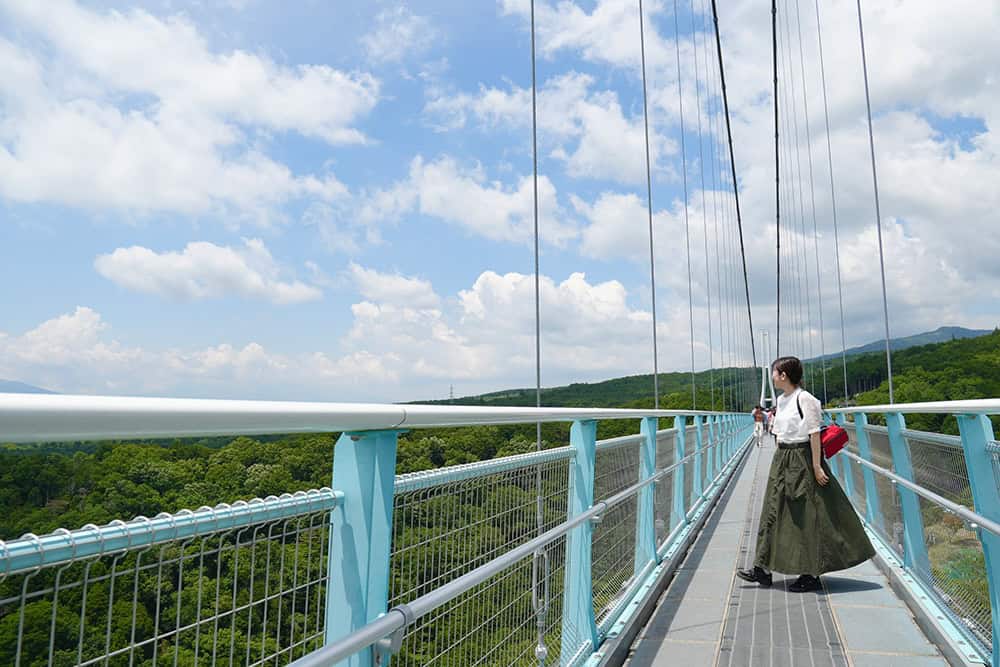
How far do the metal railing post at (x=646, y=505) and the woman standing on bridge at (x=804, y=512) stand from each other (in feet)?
1.86

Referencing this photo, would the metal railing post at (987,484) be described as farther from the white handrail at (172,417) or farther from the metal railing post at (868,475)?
the metal railing post at (868,475)

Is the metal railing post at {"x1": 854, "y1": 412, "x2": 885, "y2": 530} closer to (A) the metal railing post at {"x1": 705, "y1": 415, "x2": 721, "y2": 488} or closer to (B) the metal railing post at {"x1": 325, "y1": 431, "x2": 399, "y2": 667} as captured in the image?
(A) the metal railing post at {"x1": 705, "y1": 415, "x2": 721, "y2": 488}

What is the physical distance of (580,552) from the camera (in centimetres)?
292

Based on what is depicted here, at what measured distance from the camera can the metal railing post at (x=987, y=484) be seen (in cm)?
253

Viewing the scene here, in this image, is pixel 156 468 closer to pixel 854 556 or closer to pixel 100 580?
pixel 100 580

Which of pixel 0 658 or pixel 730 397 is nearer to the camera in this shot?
pixel 0 658

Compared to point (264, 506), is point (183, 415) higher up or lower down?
higher up

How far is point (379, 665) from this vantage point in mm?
1227

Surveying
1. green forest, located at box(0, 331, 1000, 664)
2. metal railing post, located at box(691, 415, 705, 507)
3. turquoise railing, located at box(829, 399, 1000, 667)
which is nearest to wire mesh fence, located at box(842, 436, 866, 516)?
turquoise railing, located at box(829, 399, 1000, 667)

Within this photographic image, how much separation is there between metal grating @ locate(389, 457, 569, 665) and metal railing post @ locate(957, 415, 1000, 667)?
53.7 inches

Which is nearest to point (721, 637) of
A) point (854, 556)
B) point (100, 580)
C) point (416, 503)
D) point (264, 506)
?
point (854, 556)

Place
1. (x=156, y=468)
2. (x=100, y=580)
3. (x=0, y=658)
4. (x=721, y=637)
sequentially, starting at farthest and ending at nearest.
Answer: (x=721, y=637) → (x=156, y=468) → (x=100, y=580) → (x=0, y=658)

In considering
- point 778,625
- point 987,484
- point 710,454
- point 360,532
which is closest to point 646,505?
point 778,625

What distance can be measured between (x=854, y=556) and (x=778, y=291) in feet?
163
